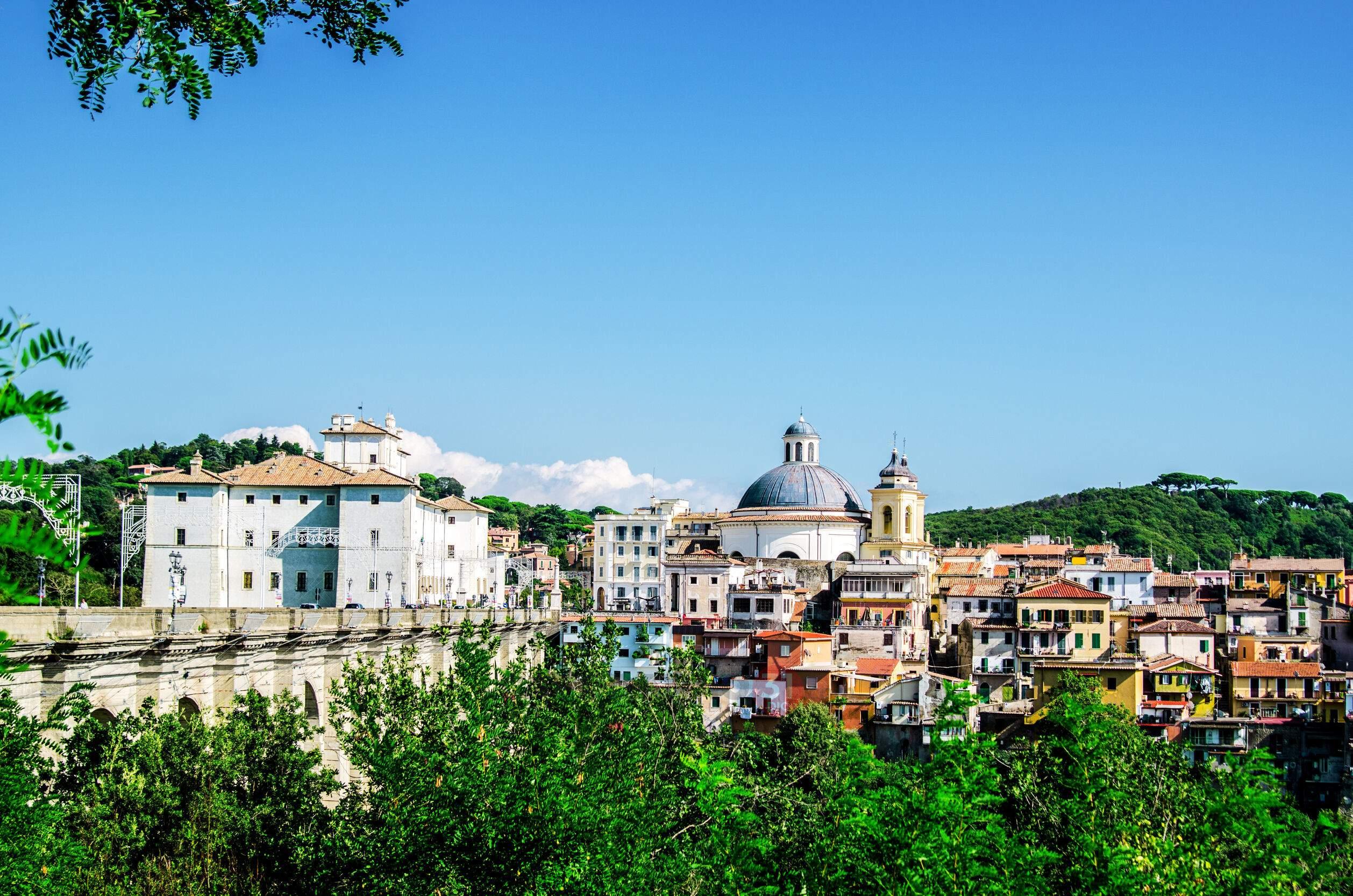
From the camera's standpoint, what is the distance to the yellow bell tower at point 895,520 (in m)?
69.2

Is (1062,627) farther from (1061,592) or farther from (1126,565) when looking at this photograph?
(1126,565)

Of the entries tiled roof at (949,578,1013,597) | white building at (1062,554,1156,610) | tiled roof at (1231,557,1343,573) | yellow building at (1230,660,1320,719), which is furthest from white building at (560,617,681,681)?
tiled roof at (1231,557,1343,573)

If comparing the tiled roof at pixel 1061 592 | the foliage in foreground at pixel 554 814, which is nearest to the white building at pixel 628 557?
the tiled roof at pixel 1061 592

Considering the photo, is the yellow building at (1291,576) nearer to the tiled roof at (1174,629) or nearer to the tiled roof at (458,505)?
the tiled roof at (1174,629)

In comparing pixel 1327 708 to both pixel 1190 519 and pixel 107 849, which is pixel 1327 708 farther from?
pixel 1190 519

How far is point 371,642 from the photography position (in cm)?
3494

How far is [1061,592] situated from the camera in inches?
2090

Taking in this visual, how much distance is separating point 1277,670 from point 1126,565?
15.7 metres

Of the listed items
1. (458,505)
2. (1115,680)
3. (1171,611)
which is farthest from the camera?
(1171,611)

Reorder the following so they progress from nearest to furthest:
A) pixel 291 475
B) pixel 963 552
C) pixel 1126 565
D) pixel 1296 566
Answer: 1. pixel 291 475
2. pixel 1126 565
3. pixel 1296 566
4. pixel 963 552

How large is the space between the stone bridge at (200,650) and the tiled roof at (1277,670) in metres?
27.4

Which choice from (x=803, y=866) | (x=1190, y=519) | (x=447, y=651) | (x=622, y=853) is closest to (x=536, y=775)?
(x=622, y=853)

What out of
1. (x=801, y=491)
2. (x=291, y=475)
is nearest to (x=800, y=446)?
(x=801, y=491)

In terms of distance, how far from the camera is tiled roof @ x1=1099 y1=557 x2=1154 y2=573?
5991cm
